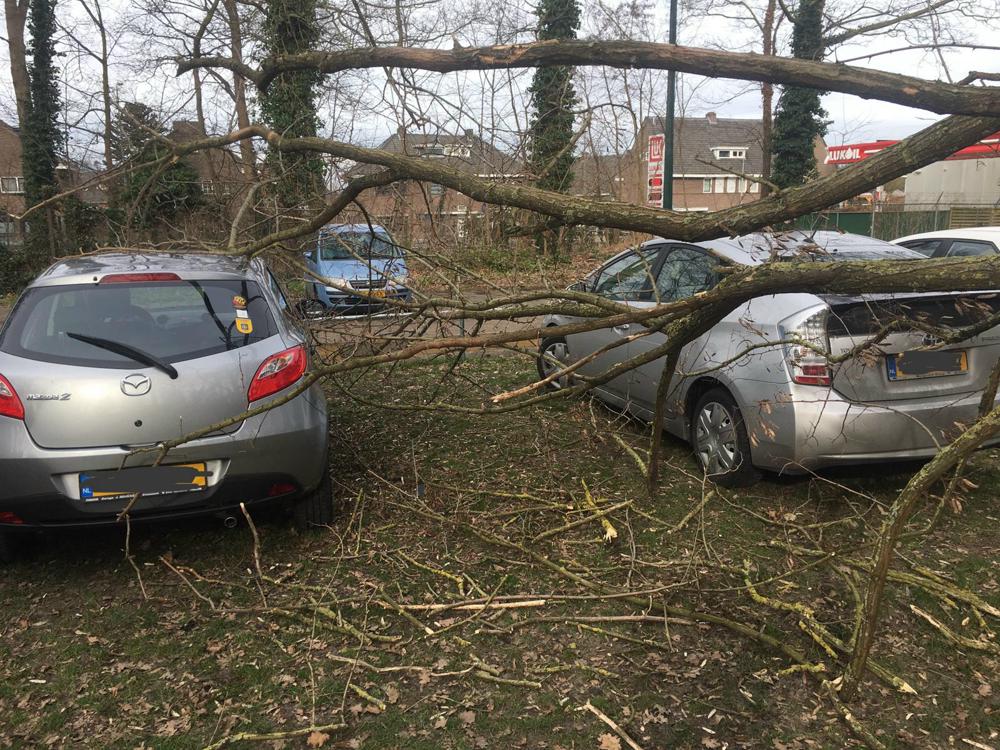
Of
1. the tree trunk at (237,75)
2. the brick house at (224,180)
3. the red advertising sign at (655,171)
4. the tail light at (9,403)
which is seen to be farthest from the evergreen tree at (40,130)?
the tail light at (9,403)

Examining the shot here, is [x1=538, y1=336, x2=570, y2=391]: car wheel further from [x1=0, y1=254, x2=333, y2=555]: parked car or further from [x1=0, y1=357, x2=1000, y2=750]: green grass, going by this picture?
[x1=0, y1=254, x2=333, y2=555]: parked car

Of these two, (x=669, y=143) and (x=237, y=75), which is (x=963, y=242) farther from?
(x=237, y=75)

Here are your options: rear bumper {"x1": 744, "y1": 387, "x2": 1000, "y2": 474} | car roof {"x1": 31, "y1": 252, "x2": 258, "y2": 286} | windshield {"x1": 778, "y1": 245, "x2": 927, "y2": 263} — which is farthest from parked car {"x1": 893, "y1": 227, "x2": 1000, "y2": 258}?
car roof {"x1": 31, "y1": 252, "x2": 258, "y2": 286}

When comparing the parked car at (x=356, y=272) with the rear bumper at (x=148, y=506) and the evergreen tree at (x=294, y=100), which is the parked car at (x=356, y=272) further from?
the rear bumper at (x=148, y=506)

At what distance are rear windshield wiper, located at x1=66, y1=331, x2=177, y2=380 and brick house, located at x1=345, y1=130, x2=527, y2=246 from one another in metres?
2.54

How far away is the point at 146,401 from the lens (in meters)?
3.53

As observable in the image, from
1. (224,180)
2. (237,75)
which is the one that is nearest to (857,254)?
(224,180)

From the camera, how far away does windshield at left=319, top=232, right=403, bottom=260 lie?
5457 millimetres

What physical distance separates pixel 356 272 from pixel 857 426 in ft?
12.8

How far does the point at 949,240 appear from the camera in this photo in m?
8.83

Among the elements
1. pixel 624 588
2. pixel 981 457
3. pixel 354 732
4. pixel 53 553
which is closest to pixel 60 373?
pixel 53 553

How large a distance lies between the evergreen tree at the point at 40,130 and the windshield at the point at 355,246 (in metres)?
17.6

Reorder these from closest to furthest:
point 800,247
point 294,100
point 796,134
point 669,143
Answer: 1. point 800,247
2. point 294,100
3. point 669,143
4. point 796,134

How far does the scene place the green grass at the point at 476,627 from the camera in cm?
273
